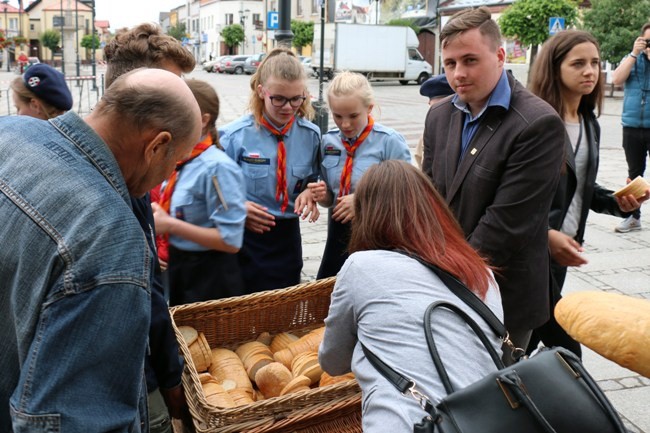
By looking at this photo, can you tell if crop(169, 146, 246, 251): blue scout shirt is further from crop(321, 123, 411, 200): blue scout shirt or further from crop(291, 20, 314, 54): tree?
crop(291, 20, 314, 54): tree

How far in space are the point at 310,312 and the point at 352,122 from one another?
112 cm

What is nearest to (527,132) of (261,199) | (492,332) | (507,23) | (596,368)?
(492,332)

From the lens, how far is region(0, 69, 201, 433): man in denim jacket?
1305mm

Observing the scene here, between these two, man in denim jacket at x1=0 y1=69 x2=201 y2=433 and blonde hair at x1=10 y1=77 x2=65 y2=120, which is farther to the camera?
blonde hair at x1=10 y1=77 x2=65 y2=120

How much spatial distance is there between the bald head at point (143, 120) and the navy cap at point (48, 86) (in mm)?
2383

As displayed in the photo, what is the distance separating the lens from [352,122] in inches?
147

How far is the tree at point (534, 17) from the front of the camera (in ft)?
89.1

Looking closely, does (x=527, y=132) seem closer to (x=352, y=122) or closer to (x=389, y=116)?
(x=352, y=122)

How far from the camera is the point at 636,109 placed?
23.9 ft

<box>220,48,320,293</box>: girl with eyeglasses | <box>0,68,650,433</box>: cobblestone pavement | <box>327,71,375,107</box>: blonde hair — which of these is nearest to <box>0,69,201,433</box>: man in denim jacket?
<box>220,48,320,293</box>: girl with eyeglasses

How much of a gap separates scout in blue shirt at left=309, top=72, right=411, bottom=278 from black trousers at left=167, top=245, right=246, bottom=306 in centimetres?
70

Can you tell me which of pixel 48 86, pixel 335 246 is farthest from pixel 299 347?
pixel 48 86

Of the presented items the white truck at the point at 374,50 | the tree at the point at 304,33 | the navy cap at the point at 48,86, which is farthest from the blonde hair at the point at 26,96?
the tree at the point at 304,33

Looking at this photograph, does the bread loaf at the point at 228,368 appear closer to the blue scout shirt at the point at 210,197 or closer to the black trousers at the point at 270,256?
the blue scout shirt at the point at 210,197
